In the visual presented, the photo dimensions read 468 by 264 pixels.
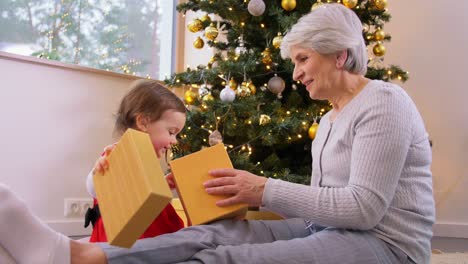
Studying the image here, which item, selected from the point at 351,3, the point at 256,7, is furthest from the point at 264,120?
the point at 351,3

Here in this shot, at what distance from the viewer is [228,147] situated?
223 centimetres

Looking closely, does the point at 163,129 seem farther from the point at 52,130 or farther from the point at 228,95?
the point at 52,130

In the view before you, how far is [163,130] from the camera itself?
58.0 inches

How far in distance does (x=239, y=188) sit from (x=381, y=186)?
0.32 m

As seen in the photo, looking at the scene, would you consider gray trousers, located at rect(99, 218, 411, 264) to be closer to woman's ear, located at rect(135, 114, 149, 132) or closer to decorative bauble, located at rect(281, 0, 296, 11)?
woman's ear, located at rect(135, 114, 149, 132)

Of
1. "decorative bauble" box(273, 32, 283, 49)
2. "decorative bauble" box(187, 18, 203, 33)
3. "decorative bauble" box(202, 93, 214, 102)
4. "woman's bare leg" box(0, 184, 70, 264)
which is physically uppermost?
"decorative bauble" box(187, 18, 203, 33)

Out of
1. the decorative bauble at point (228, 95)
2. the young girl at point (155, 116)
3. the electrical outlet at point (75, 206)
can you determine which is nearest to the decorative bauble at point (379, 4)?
the decorative bauble at point (228, 95)

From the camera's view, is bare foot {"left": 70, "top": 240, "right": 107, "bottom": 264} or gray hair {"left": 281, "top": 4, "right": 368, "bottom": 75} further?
gray hair {"left": 281, "top": 4, "right": 368, "bottom": 75}

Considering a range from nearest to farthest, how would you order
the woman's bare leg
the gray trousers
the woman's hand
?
the woman's bare leg → the gray trousers → the woman's hand

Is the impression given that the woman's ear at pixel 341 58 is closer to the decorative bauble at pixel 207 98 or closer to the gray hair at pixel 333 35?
the gray hair at pixel 333 35

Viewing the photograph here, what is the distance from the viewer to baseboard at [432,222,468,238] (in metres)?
2.89

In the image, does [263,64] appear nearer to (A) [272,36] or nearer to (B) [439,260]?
(A) [272,36]

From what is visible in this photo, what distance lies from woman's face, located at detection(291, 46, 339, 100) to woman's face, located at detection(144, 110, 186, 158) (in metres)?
0.42

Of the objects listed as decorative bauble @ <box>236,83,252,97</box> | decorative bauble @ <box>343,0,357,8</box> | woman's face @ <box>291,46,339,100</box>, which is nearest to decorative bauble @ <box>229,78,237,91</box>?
decorative bauble @ <box>236,83,252,97</box>
